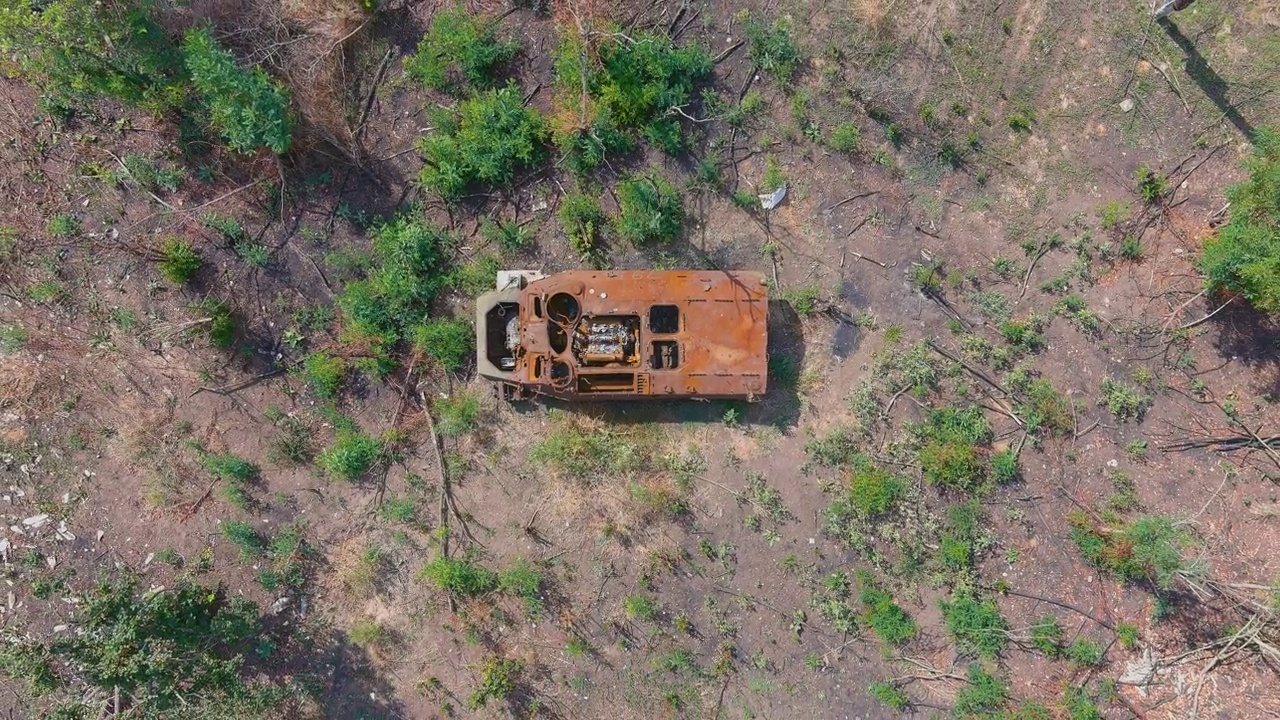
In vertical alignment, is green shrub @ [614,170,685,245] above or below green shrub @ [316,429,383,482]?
above

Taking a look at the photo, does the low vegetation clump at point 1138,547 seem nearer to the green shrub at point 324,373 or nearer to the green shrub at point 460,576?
the green shrub at point 460,576

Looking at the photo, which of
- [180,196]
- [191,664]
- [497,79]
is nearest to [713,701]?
[191,664]

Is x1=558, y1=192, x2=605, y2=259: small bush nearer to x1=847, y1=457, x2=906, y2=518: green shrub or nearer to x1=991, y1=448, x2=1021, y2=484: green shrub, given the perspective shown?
x1=847, y1=457, x2=906, y2=518: green shrub

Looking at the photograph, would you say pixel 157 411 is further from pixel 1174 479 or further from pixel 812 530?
pixel 1174 479

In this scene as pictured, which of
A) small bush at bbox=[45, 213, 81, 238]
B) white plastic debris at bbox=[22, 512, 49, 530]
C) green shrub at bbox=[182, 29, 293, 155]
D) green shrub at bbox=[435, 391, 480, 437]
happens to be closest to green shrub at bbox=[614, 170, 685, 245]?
green shrub at bbox=[435, 391, 480, 437]

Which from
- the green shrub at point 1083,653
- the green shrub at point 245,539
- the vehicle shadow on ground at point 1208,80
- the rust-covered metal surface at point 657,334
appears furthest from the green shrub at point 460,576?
the vehicle shadow on ground at point 1208,80
